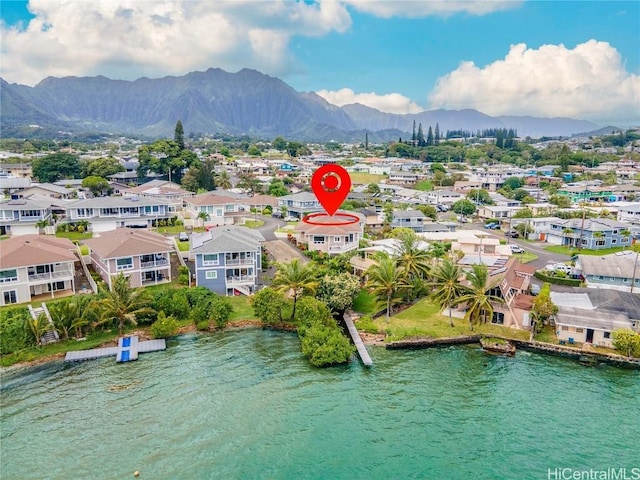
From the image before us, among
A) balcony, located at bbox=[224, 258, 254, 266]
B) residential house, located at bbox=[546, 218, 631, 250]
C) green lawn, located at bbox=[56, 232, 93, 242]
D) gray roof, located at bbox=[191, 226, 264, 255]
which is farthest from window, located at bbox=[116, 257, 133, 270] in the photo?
residential house, located at bbox=[546, 218, 631, 250]

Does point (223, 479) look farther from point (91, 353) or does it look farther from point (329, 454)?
point (91, 353)

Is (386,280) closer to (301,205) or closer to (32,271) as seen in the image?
(32,271)

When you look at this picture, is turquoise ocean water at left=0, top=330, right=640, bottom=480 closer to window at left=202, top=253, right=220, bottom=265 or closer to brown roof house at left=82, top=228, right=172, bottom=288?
window at left=202, top=253, right=220, bottom=265

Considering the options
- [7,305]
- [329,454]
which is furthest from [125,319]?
[329,454]

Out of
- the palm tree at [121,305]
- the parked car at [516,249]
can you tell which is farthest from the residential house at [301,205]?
the palm tree at [121,305]

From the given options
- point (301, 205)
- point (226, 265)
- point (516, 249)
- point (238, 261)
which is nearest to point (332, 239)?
point (238, 261)

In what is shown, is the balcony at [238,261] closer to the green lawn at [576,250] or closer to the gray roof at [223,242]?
the gray roof at [223,242]
